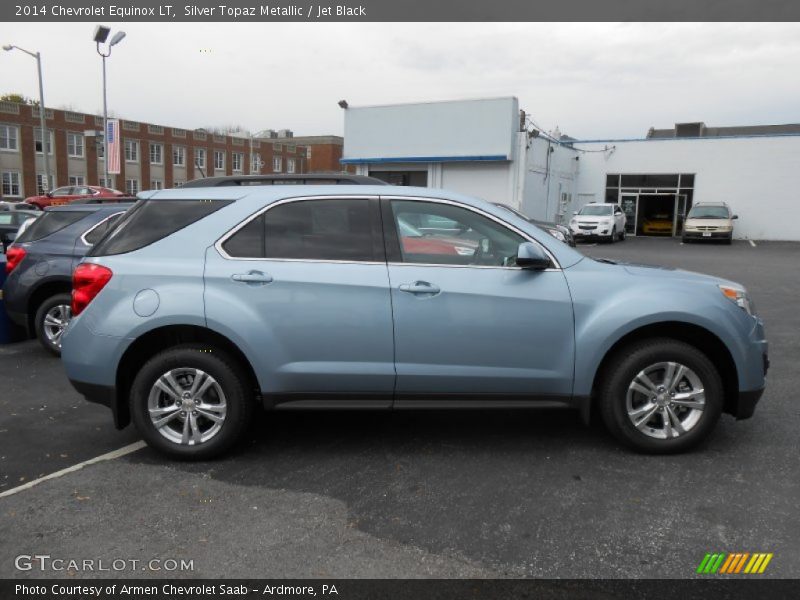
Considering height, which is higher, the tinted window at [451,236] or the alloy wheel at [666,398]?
the tinted window at [451,236]

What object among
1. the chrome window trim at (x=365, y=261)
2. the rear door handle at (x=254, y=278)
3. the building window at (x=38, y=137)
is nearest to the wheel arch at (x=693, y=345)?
the chrome window trim at (x=365, y=261)

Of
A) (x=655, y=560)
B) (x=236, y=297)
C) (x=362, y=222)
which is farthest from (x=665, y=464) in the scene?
(x=236, y=297)

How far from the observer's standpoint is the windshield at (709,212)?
→ 91.7 ft

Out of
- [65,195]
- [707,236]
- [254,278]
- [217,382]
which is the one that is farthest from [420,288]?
[65,195]

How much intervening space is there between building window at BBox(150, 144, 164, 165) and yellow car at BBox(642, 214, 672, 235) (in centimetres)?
4379

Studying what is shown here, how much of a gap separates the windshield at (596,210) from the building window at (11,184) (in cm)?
4104

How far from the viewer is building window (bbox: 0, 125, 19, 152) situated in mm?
47281

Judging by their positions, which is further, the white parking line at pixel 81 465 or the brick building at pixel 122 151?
the brick building at pixel 122 151

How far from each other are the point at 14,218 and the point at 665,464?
15.3 m

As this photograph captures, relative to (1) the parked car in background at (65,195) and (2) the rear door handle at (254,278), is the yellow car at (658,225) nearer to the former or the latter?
→ (1) the parked car in background at (65,195)

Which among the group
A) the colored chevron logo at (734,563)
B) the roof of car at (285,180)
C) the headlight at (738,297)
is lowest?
the colored chevron logo at (734,563)

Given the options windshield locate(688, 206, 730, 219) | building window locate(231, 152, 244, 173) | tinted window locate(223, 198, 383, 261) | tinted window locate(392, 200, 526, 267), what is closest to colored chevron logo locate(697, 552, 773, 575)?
tinted window locate(392, 200, 526, 267)

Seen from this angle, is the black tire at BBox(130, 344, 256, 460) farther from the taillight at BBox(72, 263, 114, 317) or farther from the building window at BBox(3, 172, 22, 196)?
the building window at BBox(3, 172, 22, 196)

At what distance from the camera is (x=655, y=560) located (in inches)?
120
